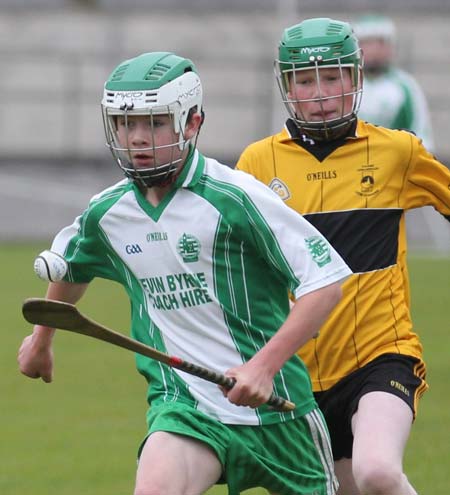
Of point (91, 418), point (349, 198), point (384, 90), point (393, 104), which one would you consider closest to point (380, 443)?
point (349, 198)

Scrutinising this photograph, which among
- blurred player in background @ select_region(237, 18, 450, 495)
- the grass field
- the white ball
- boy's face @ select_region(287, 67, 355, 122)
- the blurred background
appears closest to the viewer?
the white ball

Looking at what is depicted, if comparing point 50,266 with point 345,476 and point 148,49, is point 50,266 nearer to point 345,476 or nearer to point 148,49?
point 345,476

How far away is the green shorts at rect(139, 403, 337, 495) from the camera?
15.2 feet

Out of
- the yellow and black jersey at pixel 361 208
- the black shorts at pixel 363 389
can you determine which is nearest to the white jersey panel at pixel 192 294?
the black shorts at pixel 363 389

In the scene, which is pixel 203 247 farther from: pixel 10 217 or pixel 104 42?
pixel 104 42

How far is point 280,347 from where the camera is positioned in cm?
443

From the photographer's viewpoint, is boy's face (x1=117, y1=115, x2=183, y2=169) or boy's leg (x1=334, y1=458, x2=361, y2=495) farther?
boy's leg (x1=334, y1=458, x2=361, y2=495)

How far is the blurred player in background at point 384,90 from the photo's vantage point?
9641mm

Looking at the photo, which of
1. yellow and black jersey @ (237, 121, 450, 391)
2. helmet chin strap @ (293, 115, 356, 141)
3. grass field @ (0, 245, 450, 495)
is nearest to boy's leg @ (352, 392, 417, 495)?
yellow and black jersey @ (237, 121, 450, 391)

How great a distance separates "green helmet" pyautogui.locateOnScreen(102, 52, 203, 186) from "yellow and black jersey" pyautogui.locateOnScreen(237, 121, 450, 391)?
1056mm

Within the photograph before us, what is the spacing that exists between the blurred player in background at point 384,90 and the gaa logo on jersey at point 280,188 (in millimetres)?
3852

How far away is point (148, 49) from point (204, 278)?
1004 inches

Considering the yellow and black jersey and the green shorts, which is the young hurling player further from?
the yellow and black jersey

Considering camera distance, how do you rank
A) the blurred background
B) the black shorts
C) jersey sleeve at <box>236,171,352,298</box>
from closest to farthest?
jersey sleeve at <box>236,171,352,298</box>
the black shorts
the blurred background
